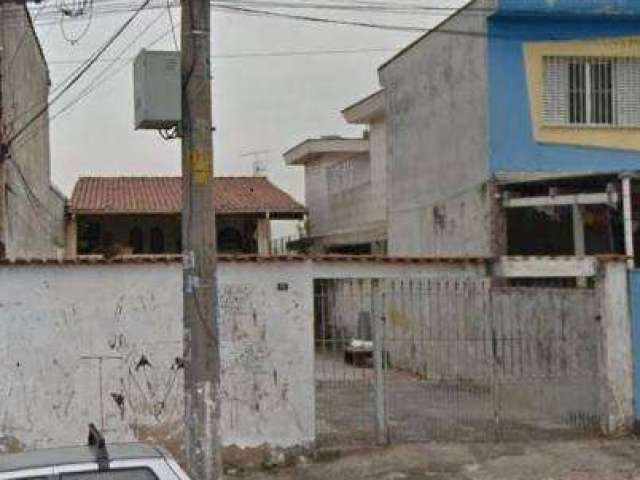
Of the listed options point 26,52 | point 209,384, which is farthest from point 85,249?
point 209,384

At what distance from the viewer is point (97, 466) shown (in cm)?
Answer: 443

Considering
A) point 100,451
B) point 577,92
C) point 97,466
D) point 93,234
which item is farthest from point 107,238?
point 97,466

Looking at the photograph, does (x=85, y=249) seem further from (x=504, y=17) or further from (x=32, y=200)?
(x=504, y=17)

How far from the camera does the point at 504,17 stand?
15945 millimetres

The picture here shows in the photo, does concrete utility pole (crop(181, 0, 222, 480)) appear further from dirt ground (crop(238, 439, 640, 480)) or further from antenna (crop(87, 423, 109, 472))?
dirt ground (crop(238, 439, 640, 480))

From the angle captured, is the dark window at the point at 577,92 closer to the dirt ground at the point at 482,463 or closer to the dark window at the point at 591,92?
the dark window at the point at 591,92

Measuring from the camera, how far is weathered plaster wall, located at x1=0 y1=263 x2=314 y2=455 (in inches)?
372

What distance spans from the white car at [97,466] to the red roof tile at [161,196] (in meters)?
19.4

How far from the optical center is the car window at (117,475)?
14.4ft

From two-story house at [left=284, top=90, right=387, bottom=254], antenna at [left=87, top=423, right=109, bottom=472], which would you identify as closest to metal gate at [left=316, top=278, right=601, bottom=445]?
antenna at [left=87, top=423, right=109, bottom=472]

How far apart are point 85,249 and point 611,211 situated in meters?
16.0

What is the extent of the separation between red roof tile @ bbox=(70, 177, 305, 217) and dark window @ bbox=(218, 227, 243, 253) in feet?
3.11

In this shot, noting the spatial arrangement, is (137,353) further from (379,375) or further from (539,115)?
(539,115)

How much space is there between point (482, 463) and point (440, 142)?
9683 millimetres
